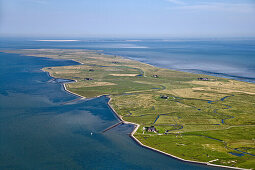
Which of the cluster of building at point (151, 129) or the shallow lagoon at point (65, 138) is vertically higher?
the cluster of building at point (151, 129)

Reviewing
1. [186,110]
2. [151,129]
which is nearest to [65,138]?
[151,129]

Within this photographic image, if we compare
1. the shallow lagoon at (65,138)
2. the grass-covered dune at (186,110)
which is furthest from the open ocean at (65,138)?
the grass-covered dune at (186,110)

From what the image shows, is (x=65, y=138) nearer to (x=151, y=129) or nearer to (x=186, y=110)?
(x=151, y=129)

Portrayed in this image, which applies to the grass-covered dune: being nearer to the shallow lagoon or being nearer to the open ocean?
the open ocean

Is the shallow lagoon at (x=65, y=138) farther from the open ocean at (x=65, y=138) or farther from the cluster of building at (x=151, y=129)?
the cluster of building at (x=151, y=129)

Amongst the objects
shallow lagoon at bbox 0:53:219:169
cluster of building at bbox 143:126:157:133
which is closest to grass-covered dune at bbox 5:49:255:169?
cluster of building at bbox 143:126:157:133

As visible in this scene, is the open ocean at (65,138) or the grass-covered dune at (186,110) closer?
the open ocean at (65,138)

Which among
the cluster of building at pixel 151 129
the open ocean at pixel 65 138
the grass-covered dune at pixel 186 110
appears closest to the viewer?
the open ocean at pixel 65 138
